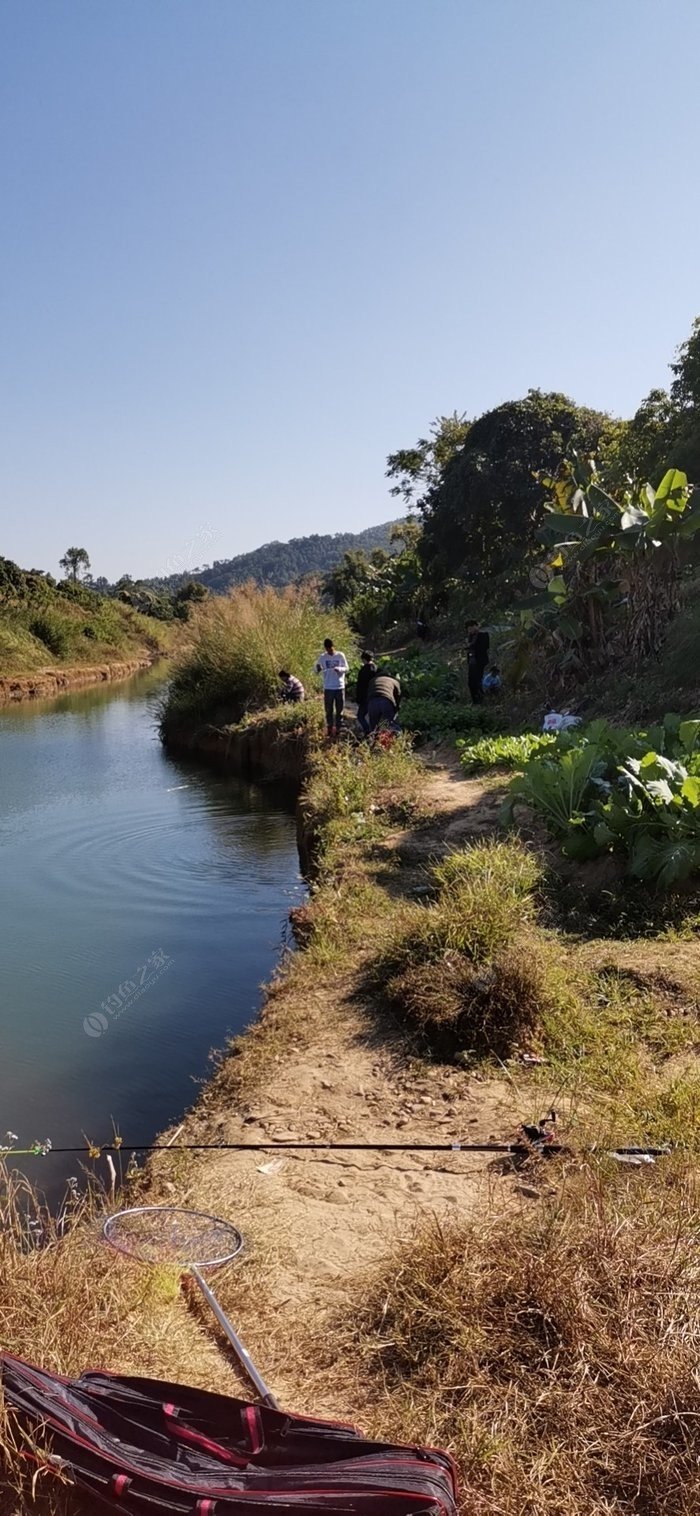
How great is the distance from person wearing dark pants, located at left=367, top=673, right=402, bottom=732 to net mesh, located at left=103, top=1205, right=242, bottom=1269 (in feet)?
33.4

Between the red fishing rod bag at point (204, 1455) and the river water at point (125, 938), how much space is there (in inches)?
112

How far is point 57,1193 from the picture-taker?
4.80 metres

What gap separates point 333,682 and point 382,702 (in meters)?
0.80

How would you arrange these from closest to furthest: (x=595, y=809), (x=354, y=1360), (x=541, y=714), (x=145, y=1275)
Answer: (x=354, y=1360) → (x=145, y=1275) → (x=595, y=809) → (x=541, y=714)

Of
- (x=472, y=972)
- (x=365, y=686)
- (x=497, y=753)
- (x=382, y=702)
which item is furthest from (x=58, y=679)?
(x=472, y=972)

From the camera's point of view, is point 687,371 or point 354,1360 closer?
point 354,1360

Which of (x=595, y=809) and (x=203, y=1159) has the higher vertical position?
(x=595, y=809)

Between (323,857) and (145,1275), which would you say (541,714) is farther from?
(145,1275)

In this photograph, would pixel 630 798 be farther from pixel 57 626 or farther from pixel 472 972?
pixel 57 626

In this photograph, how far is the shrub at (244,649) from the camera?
19.6 metres

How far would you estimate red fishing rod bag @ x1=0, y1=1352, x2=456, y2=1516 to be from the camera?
1.99 meters

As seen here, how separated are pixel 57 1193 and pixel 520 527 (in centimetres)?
2386

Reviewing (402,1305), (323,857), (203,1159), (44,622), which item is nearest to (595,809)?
(323,857)

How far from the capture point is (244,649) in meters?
19.7
